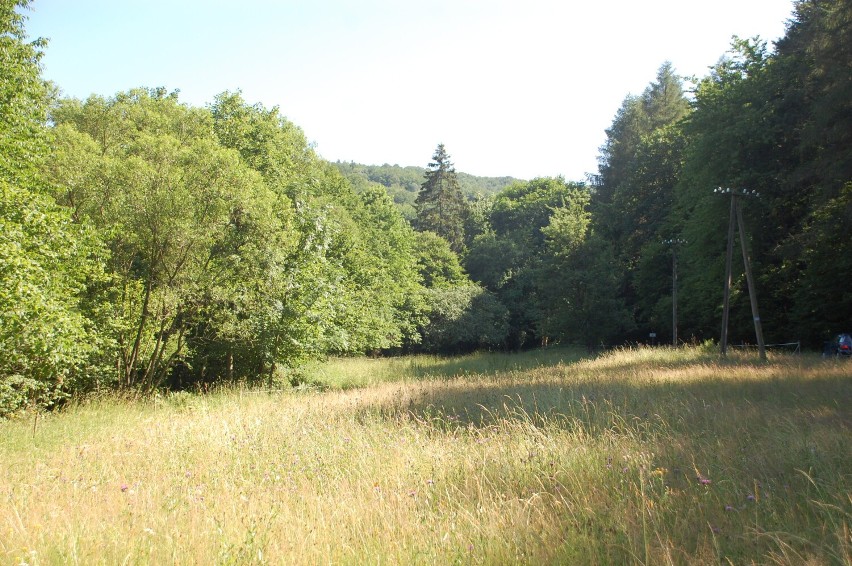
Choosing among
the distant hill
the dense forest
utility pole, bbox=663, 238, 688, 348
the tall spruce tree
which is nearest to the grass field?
the dense forest

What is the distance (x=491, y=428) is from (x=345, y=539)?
373 centimetres

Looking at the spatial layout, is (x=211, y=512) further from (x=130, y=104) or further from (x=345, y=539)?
(x=130, y=104)

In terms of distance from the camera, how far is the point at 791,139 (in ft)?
83.4

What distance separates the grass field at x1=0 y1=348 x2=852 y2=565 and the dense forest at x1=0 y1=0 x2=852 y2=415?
5710 millimetres

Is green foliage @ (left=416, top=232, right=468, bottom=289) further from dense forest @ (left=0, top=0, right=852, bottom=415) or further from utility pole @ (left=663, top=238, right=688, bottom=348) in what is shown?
utility pole @ (left=663, top=238, right=688, bottom=348)

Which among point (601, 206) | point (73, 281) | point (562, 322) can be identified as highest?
point (601, 206)

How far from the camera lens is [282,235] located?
18328 mm

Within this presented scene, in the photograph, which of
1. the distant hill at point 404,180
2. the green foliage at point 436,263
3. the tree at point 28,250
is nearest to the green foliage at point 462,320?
the green foliage at point 436,263

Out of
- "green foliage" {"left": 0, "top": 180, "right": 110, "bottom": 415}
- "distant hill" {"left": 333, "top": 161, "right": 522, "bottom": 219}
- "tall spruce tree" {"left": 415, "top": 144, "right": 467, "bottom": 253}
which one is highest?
"distant hill" {"left": 333, "top": 161, "right": 522, "bottom": 219}

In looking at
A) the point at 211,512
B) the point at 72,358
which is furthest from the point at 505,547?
the point at 72,358

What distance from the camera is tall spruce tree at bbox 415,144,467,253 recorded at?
6638 cm

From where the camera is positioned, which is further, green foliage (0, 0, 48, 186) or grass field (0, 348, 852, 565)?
green foliage (0, 0, 48, 186)

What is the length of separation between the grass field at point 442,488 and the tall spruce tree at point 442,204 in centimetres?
5740

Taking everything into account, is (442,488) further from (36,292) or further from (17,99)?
(17,99)
